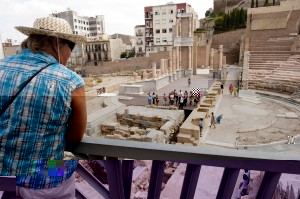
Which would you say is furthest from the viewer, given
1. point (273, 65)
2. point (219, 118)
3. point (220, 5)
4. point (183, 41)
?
point (220, 5)

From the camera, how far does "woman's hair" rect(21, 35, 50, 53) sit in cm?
87

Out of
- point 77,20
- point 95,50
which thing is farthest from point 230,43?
point 77,20

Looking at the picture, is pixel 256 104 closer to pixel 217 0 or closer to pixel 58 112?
pixel 58 112

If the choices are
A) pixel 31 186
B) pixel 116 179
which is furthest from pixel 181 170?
pixel 31 186

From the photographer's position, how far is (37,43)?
878 mm

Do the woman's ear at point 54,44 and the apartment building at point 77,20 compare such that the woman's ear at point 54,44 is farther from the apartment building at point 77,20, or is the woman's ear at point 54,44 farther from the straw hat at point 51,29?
the apartment building at point 77,20

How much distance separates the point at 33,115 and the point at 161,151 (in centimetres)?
48

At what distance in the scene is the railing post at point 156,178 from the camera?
91cm

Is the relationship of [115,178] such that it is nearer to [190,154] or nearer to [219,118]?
[190,154]

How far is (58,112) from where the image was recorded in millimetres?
814

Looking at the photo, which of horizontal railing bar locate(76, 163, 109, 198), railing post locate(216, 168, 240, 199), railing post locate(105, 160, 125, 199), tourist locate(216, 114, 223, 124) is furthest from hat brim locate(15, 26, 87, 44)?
tourist locate(216, 114, 223, 124)

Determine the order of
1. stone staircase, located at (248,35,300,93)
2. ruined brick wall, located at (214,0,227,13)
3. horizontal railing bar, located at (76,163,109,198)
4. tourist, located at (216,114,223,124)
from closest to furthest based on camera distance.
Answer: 1. horizontal railing bar, located at (76,163,109,198)
2. tourist, located at (216,114,223,124)
3. stone staircase, located at (248,35,300,93)
4. ruined brick wall, located at (214,0,227,13)

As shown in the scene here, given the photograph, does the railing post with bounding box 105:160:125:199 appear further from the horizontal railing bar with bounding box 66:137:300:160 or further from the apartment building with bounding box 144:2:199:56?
the apartment building with bounding box 144:2:199:56

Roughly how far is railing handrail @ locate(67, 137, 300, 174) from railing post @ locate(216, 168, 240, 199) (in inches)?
3.3
